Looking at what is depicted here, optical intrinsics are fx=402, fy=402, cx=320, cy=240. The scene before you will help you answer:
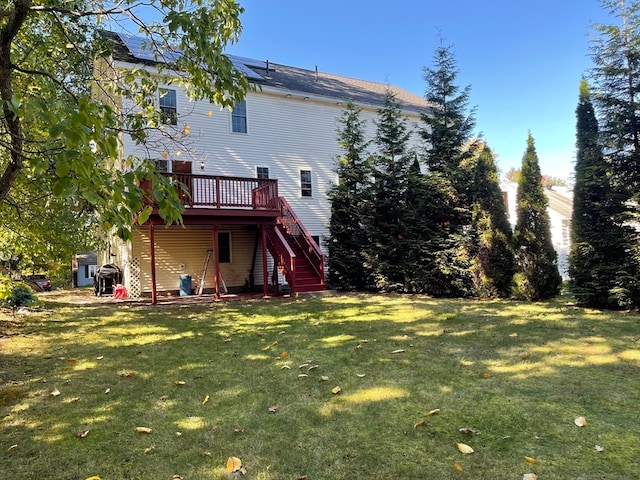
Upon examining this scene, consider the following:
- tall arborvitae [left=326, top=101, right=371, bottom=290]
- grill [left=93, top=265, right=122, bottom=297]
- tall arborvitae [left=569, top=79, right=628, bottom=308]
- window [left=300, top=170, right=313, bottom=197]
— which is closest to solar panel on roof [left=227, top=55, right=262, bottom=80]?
tall arborvitae [left=326, top=101, right=371, bottom=290]

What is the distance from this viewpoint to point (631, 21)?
27.0 feet

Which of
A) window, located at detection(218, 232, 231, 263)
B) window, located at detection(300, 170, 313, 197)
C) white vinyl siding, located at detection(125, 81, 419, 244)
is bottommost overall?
window, located at detection(218, 232, 231, 263)

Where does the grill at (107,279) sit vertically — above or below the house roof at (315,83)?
below

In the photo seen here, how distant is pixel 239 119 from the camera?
51.1 ft

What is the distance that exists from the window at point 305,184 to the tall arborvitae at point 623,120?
10645 mm

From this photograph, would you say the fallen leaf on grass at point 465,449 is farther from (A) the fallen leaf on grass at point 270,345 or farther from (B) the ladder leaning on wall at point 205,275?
(B) the ladder leaning on wall at point 205,275

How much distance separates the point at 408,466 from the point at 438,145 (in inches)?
440

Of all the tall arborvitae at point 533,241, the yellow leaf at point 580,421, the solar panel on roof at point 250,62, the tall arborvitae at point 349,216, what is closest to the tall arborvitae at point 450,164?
the tall arborvitae at point 533,241

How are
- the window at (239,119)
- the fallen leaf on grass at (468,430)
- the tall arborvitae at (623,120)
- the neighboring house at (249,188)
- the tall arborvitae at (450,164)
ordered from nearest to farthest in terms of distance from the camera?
the fallen leaf on grass at (468,430) → the tall arborvitae at (623,120) → the tall arborvitae at (450,164) → the neighboring house at (249,188) → the window at (239,119)

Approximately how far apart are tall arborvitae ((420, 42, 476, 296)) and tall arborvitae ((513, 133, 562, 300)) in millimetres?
1528

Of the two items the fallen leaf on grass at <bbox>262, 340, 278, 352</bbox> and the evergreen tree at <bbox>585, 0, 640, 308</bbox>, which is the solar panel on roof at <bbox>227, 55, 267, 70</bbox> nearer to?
the evergreen tree at <bbox>585, 0, 640, 308</bbox>

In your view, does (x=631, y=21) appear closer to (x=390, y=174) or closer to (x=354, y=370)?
(x=390, y=174)

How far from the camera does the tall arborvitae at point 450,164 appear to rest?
38.1 ft

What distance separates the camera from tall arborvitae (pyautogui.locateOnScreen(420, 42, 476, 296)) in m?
11.6
